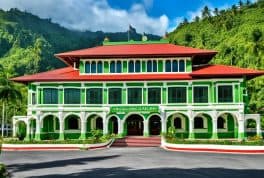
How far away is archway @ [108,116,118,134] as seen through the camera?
147 feet

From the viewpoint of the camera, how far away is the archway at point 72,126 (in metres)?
44.7

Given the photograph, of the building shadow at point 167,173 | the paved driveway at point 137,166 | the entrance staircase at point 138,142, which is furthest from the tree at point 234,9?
the building shadow at point 167,173

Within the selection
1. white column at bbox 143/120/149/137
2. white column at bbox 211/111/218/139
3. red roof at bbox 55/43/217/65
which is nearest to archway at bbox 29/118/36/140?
red roof at bbox 55/43/217/65

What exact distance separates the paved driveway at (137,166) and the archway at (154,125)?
15.3 metres

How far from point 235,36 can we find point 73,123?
67.1 metres

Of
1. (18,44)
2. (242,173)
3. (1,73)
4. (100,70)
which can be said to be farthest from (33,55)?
(242,173)

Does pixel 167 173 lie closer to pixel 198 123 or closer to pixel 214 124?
pixel 214 124

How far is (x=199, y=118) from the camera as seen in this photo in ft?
146

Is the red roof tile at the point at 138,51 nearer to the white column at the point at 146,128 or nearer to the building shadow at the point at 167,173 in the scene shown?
the white column at the point at 146,128

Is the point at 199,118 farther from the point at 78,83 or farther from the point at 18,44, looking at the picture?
the point at 18,44

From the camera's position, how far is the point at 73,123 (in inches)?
1793

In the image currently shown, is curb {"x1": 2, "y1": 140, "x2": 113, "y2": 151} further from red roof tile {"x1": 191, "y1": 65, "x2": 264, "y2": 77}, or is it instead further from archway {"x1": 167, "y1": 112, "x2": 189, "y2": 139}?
red roof tile {"x1": 191, "y1": 65, "x2": 264, "y2": 77}

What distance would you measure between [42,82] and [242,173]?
87.7 ft

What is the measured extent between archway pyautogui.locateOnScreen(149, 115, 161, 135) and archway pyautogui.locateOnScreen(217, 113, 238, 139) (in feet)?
19.1
